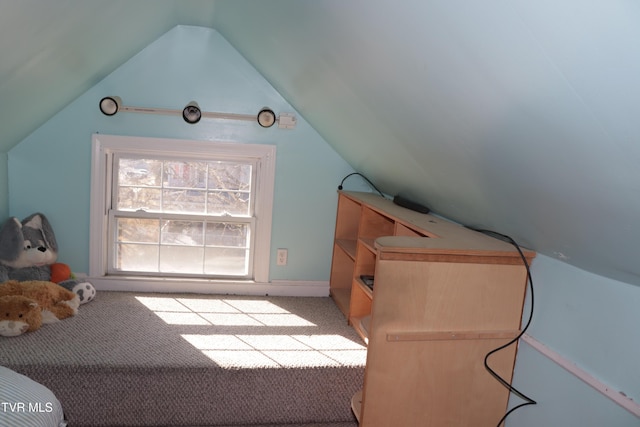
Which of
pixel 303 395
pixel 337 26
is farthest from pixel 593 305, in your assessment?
pixel 303 395

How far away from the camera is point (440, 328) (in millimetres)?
1700

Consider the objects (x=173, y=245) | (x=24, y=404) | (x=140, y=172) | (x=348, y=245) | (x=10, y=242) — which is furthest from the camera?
(x=173, y=245)

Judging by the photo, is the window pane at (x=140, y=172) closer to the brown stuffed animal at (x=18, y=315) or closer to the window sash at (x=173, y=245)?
the window sash at (x=173, y=245)

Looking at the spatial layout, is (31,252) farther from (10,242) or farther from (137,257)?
(137,257)

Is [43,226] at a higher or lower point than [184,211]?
lower

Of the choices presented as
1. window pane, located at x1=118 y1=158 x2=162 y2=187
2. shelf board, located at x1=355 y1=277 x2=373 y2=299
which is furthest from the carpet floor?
window pane, located at x1=118 y1=158 x2=162 y2=187

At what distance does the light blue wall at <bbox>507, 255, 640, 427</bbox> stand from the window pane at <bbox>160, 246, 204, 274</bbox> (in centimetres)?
215

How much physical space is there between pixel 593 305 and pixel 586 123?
81cm

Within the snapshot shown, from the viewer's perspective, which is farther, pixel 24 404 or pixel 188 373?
pixel 188 373

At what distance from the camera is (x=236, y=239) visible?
3309mm

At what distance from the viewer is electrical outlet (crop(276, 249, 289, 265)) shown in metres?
3.28

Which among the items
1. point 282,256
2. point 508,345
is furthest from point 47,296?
point 508,345

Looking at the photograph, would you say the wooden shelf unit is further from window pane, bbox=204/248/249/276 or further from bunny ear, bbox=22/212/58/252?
bunny ear, bbox=22/212/58/252

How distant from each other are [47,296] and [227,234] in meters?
1.10
